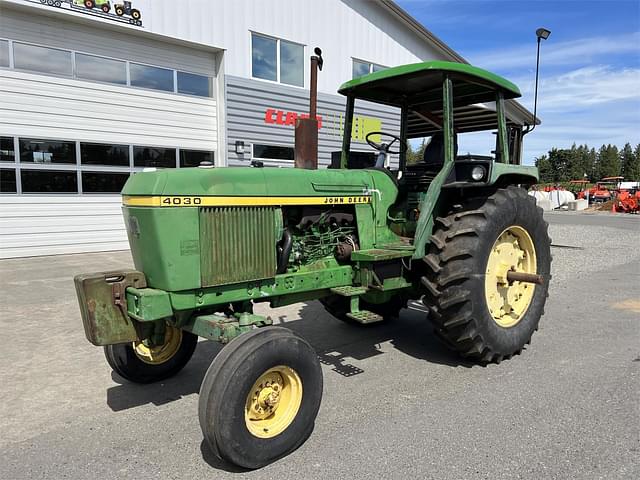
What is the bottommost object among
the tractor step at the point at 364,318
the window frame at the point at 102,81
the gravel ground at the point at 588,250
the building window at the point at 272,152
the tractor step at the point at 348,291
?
the gravel ground at the point at 588,250

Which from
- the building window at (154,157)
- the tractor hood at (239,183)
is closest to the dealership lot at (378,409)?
the tractor hood at (239,183)

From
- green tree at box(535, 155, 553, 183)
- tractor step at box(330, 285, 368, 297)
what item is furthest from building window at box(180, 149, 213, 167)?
green tree at box(535, 155, 553, 183)

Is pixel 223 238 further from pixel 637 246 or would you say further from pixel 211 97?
pixel 637 246

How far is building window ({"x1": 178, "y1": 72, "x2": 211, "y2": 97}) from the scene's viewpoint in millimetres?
11133

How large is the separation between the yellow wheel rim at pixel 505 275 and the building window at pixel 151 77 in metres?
8.87

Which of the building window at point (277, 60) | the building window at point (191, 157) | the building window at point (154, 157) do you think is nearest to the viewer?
the building window at point (154, 157)

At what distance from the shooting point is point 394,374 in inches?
158

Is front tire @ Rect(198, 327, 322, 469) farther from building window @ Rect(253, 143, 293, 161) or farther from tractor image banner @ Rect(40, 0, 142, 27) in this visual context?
building window @ Rect(253, 143, 293, 161)

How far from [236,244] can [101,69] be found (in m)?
8.64

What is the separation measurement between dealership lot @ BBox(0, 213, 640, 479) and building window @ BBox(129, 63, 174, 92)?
6445mm

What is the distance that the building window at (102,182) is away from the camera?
1014 cm

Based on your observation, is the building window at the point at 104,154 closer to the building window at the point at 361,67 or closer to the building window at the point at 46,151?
the building window at the point at 46,151

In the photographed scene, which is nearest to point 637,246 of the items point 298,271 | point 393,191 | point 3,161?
point 393,191

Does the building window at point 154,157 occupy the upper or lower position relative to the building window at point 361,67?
lower
